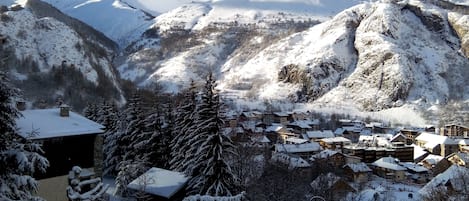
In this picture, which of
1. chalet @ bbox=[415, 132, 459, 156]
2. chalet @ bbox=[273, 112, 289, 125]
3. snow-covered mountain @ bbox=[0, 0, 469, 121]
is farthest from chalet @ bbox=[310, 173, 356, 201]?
snow-covered mountain @ bbox=[0, 0, 469, 121]

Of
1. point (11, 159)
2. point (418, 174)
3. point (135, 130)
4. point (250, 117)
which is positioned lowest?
point (418, 174)

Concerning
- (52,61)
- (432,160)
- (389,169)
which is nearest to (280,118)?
(432,160)

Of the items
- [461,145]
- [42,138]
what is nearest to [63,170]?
[42,138]

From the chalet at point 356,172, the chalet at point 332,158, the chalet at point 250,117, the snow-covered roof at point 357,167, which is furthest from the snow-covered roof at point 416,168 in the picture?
the chalet at point 250,117

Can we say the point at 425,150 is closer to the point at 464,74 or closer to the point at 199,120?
the point at 199,120

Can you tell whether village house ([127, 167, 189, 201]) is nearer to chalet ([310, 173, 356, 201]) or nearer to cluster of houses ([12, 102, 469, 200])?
cluster of houses ([12, 102, 469, 200])

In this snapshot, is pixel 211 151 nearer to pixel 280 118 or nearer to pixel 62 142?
pixel 62 142
